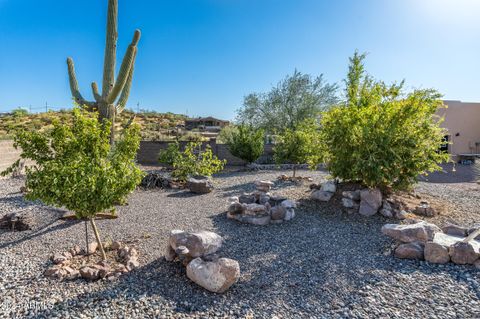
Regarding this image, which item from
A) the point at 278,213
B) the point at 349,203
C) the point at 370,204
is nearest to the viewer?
the point at 278,213

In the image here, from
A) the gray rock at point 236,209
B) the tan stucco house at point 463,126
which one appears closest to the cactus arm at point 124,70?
the gray rock at point 236,209

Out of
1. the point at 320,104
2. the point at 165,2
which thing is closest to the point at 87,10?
the point at 165,2

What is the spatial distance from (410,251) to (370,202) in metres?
2.23

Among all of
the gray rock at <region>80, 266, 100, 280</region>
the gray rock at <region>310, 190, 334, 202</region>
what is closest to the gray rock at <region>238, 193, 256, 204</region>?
the gray rock at <region>310, 190, 334, 202</region>

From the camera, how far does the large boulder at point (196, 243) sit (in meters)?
3.65

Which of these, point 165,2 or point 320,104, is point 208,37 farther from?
point 320,104

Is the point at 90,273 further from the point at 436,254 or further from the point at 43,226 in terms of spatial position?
the point at 436,254

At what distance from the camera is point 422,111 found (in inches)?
243

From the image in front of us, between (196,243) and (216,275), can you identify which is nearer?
(216,275)

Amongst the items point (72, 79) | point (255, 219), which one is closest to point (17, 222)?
point (255, 219)

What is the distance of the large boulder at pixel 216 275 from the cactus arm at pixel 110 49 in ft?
28.3

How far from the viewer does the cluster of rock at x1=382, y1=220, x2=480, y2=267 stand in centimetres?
A: 370

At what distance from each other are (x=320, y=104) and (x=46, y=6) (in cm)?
1603

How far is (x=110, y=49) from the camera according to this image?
32.9ft
